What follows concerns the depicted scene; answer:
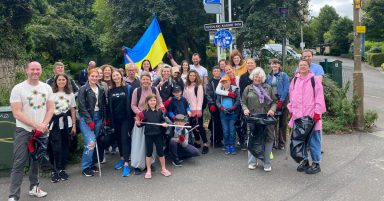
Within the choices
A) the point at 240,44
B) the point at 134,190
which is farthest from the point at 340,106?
the point at 240,44

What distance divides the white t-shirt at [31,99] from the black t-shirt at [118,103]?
133 centimetres

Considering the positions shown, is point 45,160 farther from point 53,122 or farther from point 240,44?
point 240,44

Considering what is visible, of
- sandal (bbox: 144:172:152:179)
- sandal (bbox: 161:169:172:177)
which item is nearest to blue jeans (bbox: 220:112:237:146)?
sandal (bbox: 161:169:172:177)

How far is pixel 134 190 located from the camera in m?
5.86

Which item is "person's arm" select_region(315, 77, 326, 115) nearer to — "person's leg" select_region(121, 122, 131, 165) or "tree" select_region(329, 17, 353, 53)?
"person's leg" select_region(121, 122, 131, 165)

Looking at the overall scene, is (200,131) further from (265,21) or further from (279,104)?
(265,21)

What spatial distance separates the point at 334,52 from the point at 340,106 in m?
40.8

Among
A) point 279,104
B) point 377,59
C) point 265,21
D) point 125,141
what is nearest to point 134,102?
point 125,141

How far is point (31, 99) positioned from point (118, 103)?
1.59 m

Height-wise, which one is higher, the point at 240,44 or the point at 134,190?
the point at 240,44

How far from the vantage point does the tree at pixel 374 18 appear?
34.5 metres

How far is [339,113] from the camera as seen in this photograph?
9297mm

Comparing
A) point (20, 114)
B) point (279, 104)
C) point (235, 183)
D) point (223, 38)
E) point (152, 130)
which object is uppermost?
point (223, 38)

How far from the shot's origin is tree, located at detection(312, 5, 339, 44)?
5512cm
